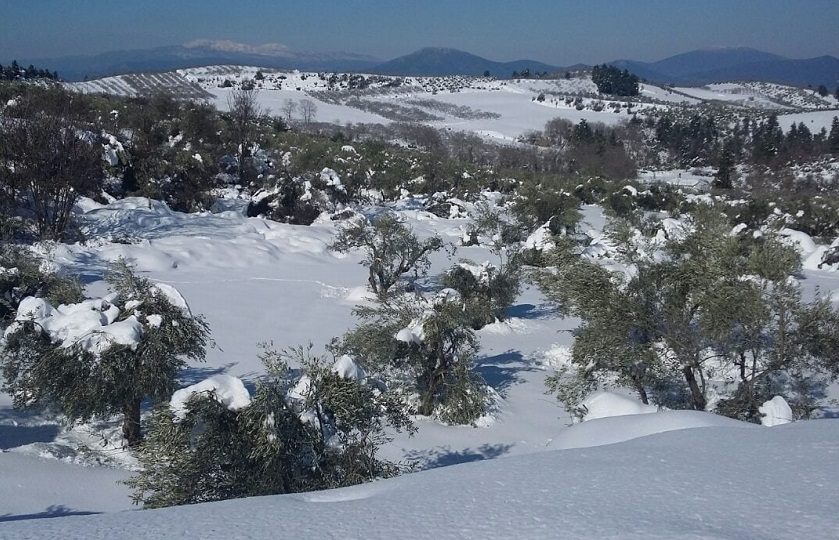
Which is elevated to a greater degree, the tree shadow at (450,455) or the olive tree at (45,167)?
the olive tree at (45,167)

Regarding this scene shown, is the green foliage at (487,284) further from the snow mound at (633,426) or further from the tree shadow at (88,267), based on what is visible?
the tree shadow at (88,267)

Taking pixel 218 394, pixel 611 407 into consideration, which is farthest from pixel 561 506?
pixel 611 407

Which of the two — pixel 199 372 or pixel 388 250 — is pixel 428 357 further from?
pixel 388 250

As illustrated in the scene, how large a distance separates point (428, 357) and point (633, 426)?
514 cm

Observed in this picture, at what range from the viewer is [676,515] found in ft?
12.3

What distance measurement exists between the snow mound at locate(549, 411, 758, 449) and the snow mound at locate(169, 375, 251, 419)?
350 cm

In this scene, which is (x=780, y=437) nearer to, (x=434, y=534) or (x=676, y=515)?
(x=676, y=515)

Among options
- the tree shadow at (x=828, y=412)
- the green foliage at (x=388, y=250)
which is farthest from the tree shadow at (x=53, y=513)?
the tree shadow at (x=828, y=412)

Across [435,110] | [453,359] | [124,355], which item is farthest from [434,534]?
[435,110]

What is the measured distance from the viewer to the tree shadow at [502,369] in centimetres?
1296

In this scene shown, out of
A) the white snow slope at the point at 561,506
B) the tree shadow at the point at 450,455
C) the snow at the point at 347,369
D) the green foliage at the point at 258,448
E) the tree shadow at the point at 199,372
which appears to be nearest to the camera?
the white snow slope at the point at 561,506

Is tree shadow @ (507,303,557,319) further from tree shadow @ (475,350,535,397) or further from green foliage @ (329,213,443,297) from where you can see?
green foliage @ (329,213,443,297)

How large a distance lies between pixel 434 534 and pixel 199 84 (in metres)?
112

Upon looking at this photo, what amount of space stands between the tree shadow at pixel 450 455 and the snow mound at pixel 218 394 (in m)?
3.27
